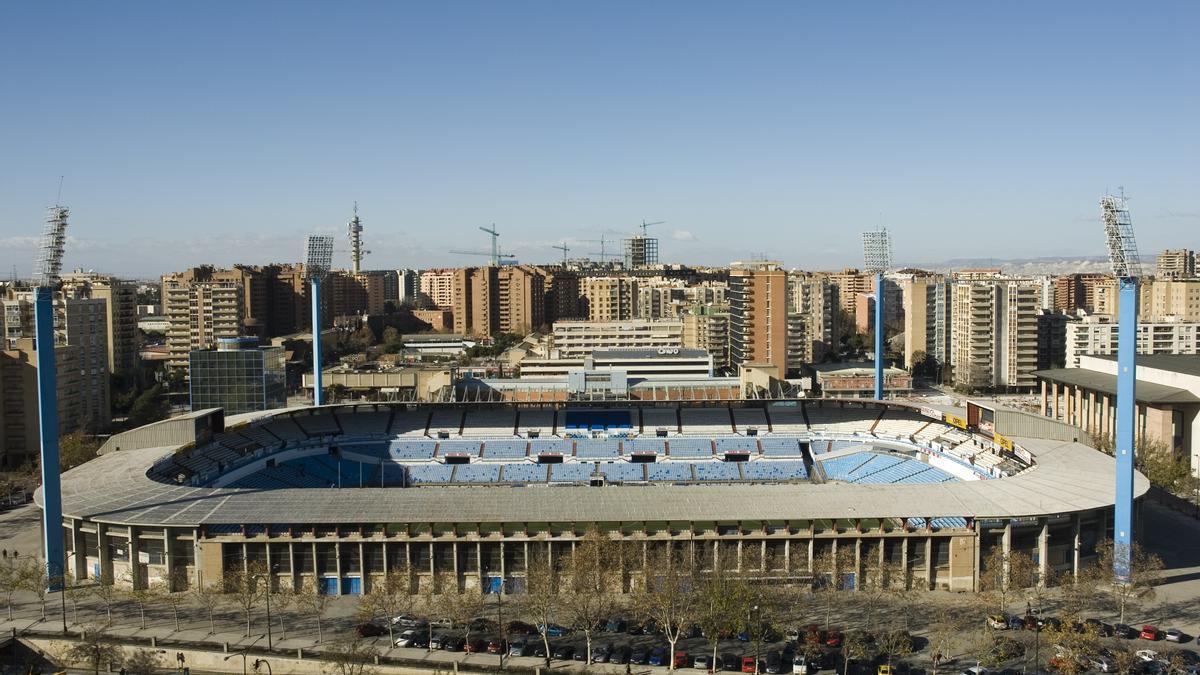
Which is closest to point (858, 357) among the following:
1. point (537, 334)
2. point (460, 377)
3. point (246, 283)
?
point (537, 334)

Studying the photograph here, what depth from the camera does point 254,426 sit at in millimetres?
53125

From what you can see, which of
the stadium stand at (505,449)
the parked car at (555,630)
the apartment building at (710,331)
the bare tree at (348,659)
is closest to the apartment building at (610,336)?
the apartment building at (710,331)

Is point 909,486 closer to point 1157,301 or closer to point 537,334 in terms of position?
point 1157,301

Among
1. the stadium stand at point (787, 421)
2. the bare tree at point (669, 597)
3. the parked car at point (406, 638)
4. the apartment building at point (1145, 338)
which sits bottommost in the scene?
the parked car at point (406, 638)

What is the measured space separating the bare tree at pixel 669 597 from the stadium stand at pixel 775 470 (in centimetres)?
2190

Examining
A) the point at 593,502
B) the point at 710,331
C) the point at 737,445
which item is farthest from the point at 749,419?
the point at 710,331

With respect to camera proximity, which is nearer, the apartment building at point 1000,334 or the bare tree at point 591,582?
the bare tree at point 591,582

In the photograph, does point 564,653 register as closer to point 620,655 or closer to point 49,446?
point 620,655

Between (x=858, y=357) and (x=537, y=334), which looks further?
(x=537, y=334)

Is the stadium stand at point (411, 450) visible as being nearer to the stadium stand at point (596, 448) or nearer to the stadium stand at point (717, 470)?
the stadium stand at point (596, 448)

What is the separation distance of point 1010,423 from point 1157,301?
68.0 meters

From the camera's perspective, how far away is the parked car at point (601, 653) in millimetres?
27688

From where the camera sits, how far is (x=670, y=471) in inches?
2085

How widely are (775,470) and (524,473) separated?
44.4 feet
